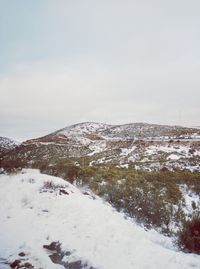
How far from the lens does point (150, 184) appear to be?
20.7 meters

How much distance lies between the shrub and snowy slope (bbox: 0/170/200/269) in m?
0.49

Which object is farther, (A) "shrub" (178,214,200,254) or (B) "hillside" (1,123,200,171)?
(B) "hillside" (1,123,200,171)

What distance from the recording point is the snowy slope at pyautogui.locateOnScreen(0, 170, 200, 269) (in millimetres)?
10758

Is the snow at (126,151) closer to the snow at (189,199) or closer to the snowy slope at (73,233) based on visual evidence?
the snow at (189,199)

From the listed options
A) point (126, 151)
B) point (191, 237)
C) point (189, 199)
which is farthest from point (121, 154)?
point (191, 237)

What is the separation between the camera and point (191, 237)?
12.3 metres

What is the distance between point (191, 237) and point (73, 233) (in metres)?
4.83

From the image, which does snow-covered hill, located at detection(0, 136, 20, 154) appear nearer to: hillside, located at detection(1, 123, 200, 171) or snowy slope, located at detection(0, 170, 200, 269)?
hillside, located at detection(1, 123, 200, 171)

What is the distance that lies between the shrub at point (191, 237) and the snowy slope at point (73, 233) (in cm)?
49

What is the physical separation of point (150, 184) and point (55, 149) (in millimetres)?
30046

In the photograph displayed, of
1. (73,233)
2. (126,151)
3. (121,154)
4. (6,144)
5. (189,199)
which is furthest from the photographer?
(6,144)

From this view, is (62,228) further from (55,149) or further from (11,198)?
(55,149)

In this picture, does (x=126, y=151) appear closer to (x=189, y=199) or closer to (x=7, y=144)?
(x=189, y=199)

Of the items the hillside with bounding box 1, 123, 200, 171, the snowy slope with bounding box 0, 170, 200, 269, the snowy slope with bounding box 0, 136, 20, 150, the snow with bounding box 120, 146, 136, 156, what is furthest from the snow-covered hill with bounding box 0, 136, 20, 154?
the snowy slope with bounding box 0, 170, 200, 269
